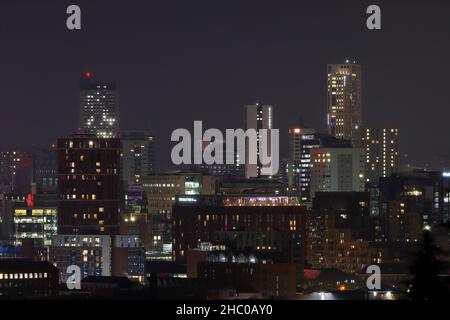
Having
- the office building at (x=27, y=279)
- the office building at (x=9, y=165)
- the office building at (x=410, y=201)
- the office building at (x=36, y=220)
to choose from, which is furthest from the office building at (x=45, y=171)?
the office building at (x=27, y=279)

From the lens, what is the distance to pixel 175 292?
46562 millimetres

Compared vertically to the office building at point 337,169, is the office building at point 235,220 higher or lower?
lower

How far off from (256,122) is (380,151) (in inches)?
417

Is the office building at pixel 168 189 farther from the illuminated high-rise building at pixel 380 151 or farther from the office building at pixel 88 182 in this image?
the illuminated high-rise building at pixel 380 151

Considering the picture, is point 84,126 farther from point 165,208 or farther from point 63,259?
point 63,259

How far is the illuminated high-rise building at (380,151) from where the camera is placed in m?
102

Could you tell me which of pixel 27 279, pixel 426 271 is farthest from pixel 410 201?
pixel 426 271

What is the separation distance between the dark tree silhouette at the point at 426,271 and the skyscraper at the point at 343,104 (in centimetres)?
9393

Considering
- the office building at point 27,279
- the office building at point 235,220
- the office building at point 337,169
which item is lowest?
the office building at point 27,279

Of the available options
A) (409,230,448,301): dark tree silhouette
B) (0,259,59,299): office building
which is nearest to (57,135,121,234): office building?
(0,259,59,299): office building

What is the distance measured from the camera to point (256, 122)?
98312mm

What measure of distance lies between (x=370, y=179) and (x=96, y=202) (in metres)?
20.5
